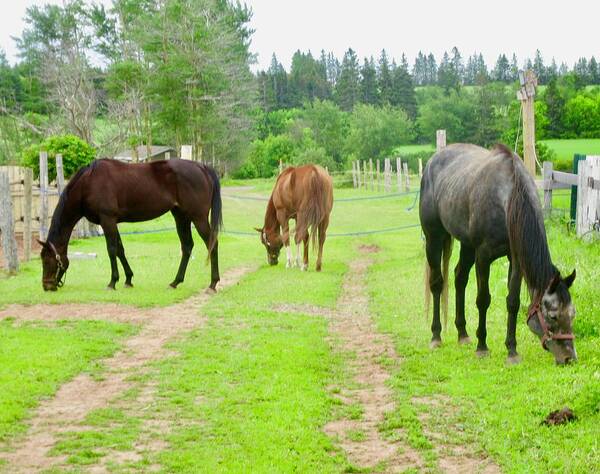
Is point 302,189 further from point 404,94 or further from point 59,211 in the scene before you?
point 404,94

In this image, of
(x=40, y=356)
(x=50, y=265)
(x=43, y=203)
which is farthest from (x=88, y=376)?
(x=43, y=203)

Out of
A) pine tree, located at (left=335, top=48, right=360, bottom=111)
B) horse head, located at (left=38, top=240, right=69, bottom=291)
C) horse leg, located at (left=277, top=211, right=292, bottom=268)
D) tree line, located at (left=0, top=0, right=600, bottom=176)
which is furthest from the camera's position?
pine tree, located at (left=335, top=48, right=360, bottom=111)

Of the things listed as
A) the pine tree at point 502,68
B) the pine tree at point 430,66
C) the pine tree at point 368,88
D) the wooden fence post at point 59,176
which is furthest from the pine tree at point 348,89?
the wooden fence post at point 59,176

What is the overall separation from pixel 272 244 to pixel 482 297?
29.4 ft

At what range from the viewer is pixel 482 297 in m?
7.30

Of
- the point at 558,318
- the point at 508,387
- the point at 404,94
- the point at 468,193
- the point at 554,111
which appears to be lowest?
the point at 508,387

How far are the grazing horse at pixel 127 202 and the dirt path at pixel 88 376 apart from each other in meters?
1.36

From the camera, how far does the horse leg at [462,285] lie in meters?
8.01

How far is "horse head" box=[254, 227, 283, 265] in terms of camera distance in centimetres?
1596

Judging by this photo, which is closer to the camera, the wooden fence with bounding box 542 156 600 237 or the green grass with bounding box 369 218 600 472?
the green grass with bounding box 369 218 600 472

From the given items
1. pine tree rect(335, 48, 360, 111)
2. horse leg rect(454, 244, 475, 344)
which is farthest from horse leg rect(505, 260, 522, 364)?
pine tree rect(335, 48, 360, 111)

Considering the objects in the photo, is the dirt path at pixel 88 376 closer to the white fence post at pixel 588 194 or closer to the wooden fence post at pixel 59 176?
the white fence post at pixel 588 194

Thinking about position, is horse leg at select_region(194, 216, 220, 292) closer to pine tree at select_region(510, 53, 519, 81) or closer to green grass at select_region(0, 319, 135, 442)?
green grass at select_region(0, 319, 135, 442)

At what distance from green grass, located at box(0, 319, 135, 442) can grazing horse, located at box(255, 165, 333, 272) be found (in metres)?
6.23
